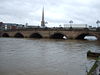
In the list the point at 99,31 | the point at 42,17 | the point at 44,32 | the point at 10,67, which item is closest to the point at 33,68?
the point at 10,67

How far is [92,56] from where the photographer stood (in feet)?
82.7

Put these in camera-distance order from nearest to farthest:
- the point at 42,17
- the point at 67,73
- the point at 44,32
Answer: the point at 67,73
the point at 44,32
the point at 42,17

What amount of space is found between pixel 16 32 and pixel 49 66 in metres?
73.5

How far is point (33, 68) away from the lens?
61.7 feet

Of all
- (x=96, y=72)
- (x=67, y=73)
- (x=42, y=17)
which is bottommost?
(x=67, y=73)

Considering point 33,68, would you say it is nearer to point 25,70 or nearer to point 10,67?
point 25,70

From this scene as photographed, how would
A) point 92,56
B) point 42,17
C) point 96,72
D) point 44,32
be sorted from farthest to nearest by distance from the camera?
point 42,17, point 44,32, point 92,56, point 96,72

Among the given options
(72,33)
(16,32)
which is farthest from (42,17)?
(72,33)

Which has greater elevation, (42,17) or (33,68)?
(42,17)

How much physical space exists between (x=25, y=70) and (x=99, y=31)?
45886 mm

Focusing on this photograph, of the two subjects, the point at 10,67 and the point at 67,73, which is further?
the point at 10,67

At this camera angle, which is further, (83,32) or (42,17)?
(42,17)

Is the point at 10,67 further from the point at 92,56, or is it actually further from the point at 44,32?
the point at 44,32

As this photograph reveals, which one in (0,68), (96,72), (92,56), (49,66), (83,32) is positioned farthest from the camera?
(83,32)
